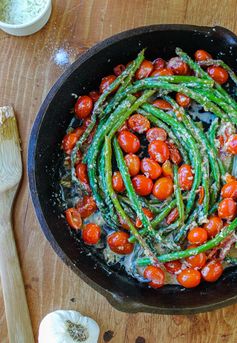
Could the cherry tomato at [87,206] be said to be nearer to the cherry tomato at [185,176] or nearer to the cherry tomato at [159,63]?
the cherry tomato at [185,176]

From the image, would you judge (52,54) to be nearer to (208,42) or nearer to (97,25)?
(97,25)

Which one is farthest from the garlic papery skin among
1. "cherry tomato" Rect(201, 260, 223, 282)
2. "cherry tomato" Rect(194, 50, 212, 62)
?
"cherry tomato" Rect(194, 50, 212, 62)

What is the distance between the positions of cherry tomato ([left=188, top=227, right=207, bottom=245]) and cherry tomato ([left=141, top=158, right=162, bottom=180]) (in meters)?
0.22

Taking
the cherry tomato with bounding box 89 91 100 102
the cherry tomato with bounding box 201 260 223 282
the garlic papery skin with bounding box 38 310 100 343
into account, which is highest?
the cherry tomato with bounding box 89 91 100 102

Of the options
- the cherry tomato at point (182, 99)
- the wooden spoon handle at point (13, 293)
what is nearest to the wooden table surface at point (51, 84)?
the wooden spoon handle at point (13, 293)

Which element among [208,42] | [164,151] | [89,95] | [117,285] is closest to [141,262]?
[117,285]

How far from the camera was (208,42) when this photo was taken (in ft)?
6.63

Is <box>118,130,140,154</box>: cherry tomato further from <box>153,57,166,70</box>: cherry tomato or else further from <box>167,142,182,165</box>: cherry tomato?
<box>153,57,166,70</box>: cherry tomato

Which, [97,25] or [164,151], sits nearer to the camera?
[164,151]

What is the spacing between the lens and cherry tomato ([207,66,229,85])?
6.73ft

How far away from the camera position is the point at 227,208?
75.9 inches

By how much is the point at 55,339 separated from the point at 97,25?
108 centimetres

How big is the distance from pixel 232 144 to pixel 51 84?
66cm

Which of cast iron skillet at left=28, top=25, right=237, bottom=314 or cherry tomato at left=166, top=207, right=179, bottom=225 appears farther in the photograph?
cherry tomato at left=166, top=207, right=179, bottom=225
